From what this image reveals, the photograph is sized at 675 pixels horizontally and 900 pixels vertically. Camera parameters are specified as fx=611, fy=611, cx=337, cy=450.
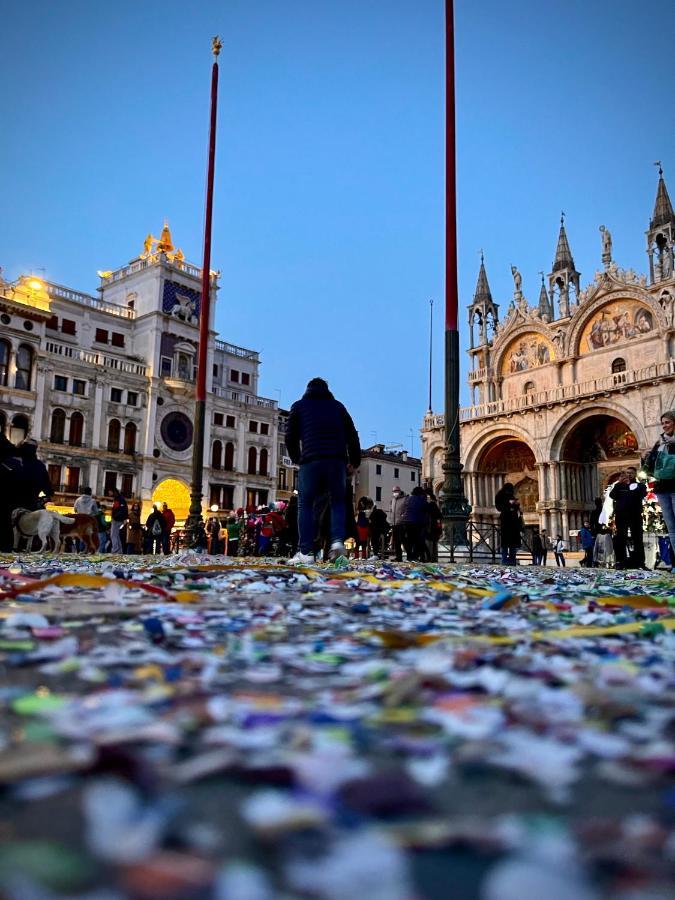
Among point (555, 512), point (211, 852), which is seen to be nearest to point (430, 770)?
point (211, 852)

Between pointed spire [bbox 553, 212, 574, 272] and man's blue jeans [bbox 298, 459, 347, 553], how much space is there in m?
35.0

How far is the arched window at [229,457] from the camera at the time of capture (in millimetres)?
47625

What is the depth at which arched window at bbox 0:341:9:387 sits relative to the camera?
35.7 meters

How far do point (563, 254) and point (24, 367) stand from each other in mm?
33792

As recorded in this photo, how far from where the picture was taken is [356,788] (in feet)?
3.20

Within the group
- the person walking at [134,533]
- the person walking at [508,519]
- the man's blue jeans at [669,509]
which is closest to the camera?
the man's blue jeans at [669,509]

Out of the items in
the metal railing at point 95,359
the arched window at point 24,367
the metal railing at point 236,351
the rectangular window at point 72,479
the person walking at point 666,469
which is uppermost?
the metal railing at point 236,351

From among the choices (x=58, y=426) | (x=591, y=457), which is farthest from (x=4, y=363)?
(x=591, y=457)

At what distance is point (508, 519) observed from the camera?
1298 cm

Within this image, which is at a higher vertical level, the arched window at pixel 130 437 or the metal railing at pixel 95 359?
the metal railing at pixel 95 359

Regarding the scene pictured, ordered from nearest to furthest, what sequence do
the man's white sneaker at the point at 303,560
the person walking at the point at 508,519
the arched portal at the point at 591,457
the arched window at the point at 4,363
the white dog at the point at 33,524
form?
the man's white sneaker at the point at 303,560, the white dog at the point at 33,524, the person walking at the point at 508,519, the arched portal at the point at 591,457, the arched window at the point at 4,363

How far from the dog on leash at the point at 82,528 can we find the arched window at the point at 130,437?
93.8 feet

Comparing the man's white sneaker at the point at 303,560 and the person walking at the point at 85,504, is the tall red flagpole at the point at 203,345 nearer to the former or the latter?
the person walking at the point at 85,504

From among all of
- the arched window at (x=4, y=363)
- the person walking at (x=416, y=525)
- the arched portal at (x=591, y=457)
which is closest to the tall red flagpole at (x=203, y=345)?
the person walking at (x=416, y=525)
